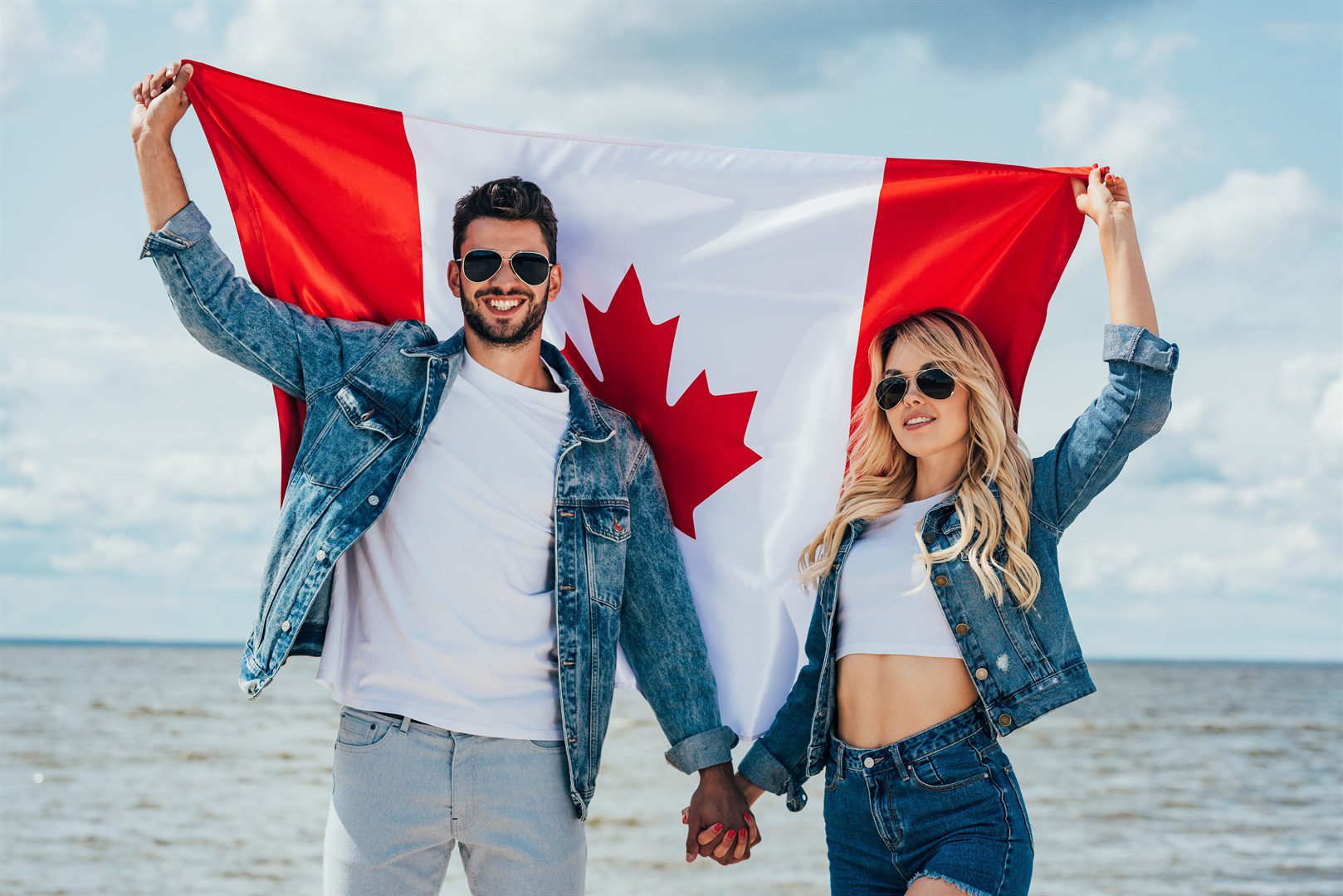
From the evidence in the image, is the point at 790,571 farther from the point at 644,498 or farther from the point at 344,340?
the point at 344,340

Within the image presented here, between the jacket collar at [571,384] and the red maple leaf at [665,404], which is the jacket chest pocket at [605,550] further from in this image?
the red maple leaf at [665,404]

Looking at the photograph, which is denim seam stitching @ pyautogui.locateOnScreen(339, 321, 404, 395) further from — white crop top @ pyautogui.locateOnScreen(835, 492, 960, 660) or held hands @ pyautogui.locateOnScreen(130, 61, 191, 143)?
white crop top @ pyautogui.locateOnScreen(835, 492, 960, 660)

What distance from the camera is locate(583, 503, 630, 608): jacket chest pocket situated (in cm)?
336

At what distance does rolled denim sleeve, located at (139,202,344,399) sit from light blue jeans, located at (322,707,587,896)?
1034 millimetres

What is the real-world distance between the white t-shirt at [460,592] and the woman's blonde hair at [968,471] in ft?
2.77

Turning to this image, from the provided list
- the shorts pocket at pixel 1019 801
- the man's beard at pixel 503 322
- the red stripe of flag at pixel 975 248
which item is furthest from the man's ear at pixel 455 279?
the shorts pocket at pixel 1019 801

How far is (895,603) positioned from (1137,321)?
A: 1.02 metres

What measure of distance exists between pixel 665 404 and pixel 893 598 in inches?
47.0

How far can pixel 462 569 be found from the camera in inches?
125

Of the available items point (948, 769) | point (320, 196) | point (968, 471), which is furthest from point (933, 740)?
point (320, 196)

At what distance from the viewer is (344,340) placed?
3.55 meters

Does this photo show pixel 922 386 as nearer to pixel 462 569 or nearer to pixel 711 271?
pixel 711 271

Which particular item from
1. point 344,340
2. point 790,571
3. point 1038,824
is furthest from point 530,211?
point 1038,824

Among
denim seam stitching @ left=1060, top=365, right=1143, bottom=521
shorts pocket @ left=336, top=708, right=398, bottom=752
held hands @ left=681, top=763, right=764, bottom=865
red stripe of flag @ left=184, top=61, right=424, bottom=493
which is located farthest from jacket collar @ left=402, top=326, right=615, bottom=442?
denim seam stitching @ left=1060, top=365, right=1143, bottom=521
